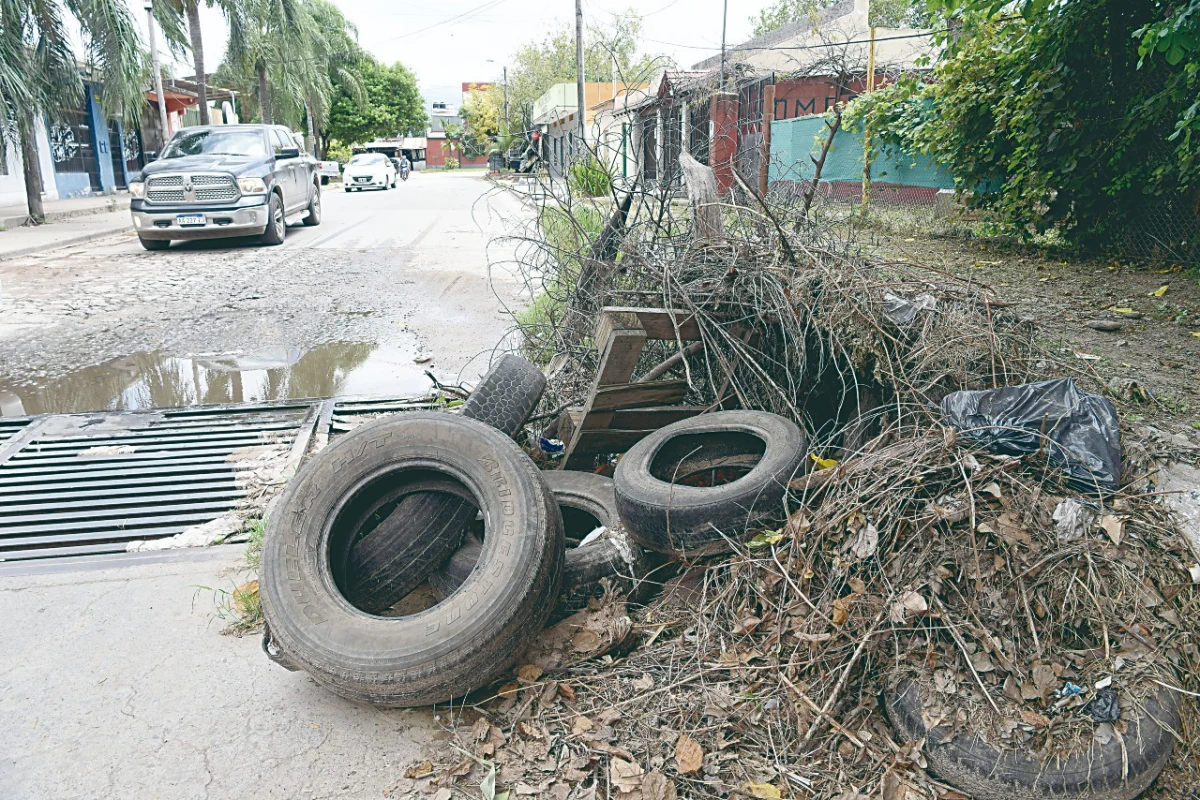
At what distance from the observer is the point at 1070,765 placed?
2527mm

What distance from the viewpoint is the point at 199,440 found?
230 inches

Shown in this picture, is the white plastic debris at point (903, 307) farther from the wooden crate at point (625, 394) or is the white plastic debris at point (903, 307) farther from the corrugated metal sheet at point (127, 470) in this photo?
the corrugated metal sheet at point (127, 470)

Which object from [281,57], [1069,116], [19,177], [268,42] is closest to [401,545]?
[1069,116]

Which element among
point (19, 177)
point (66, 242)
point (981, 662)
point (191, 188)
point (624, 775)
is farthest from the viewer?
point (19, 177)

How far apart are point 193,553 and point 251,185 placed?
39.8ft

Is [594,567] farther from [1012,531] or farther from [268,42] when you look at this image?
[268,42]

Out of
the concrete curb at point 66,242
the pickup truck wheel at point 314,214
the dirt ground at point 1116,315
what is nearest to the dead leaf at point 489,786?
the dirt ground at point 1116,315

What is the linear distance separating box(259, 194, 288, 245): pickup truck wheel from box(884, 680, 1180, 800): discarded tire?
15144mm

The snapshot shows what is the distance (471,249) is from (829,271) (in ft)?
39.7

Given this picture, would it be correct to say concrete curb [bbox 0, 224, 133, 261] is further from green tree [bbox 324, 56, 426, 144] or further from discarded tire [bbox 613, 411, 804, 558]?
green tree [bbox 324, 56, 426, 144]

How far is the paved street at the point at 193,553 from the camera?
279cm

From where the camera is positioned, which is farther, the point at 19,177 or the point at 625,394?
the point at 19,177

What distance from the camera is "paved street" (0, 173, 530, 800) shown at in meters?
2.79

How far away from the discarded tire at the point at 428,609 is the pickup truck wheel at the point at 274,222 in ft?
43.2
